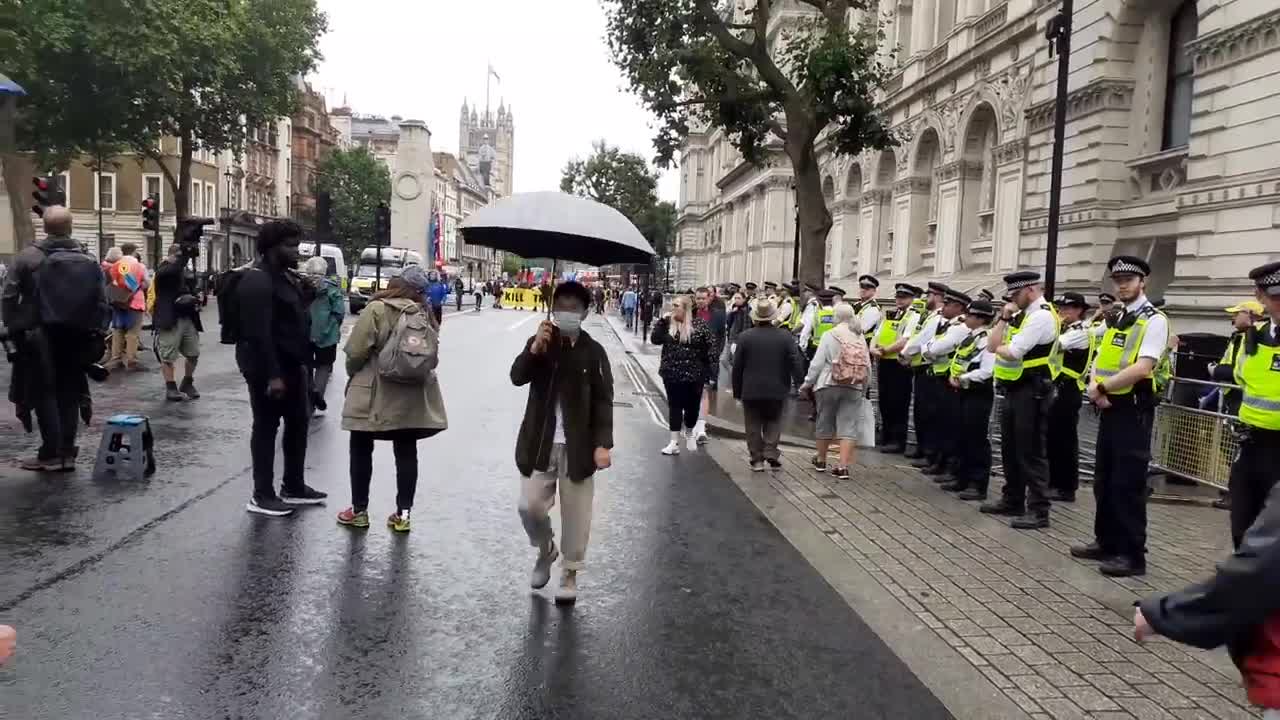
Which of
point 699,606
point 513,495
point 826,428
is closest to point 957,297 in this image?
point 826,428

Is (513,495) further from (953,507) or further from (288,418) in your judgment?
(953,507)

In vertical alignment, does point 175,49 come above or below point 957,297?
above

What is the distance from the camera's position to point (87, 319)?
312 inches

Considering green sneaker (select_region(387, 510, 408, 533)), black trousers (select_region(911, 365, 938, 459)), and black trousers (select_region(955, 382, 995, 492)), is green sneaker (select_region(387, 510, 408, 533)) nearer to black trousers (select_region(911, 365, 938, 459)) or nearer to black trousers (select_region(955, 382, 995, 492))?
black trousers (select_region(955, 382, 995, 492))

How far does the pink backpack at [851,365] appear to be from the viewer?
9.80 m

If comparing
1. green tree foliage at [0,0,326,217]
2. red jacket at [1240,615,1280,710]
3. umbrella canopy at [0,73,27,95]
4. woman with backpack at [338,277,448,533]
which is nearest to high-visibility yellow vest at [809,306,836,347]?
woman with backpack at [338,277,448,533]

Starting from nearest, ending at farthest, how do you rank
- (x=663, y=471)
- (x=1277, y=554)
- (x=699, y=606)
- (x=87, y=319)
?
(x=1277, y=554), (x=699, y=606), (x=87, y=319), (x=663, y=471)

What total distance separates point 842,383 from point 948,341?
3.69 feet

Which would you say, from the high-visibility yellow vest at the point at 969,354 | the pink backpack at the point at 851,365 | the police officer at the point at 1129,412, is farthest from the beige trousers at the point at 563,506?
the high-visibility yellow vest at the point at 969,354

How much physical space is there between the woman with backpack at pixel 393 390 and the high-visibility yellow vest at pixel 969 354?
193 inches

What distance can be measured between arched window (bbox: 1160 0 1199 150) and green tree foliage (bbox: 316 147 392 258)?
7171cm

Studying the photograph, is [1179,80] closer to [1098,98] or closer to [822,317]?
[1098,98]

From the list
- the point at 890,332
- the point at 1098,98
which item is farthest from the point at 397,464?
the point at 1098,98

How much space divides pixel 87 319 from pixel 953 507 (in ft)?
23.5
